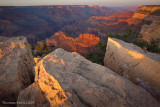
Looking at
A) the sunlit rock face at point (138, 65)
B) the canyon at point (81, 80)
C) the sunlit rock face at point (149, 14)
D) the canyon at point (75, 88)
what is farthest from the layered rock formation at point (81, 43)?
the sunlit rock face at point (149, 14)

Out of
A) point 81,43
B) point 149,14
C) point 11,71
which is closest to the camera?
point 11,71

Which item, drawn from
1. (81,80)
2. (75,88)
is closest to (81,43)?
(81,80)

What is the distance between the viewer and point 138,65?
3.57 m

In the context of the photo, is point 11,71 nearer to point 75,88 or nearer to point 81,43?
point 75,88

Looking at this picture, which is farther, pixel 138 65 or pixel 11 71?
pixel 138 65

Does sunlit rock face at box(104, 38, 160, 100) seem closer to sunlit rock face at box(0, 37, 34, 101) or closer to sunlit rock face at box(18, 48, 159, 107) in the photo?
sunlit rock face at box(18, 48, 159, 107)

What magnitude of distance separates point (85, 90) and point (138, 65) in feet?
8.35

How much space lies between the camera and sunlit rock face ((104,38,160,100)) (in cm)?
302

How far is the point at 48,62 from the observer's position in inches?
137

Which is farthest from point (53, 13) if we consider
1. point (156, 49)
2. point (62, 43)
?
point (156, 49)

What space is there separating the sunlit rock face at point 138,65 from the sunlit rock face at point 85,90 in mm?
772

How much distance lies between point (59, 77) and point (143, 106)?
240 centimetres

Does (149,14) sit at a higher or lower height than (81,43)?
higher

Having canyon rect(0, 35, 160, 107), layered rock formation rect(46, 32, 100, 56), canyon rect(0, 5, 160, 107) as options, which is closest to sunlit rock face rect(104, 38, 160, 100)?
canyon rect(0, 5, 160, 107)
